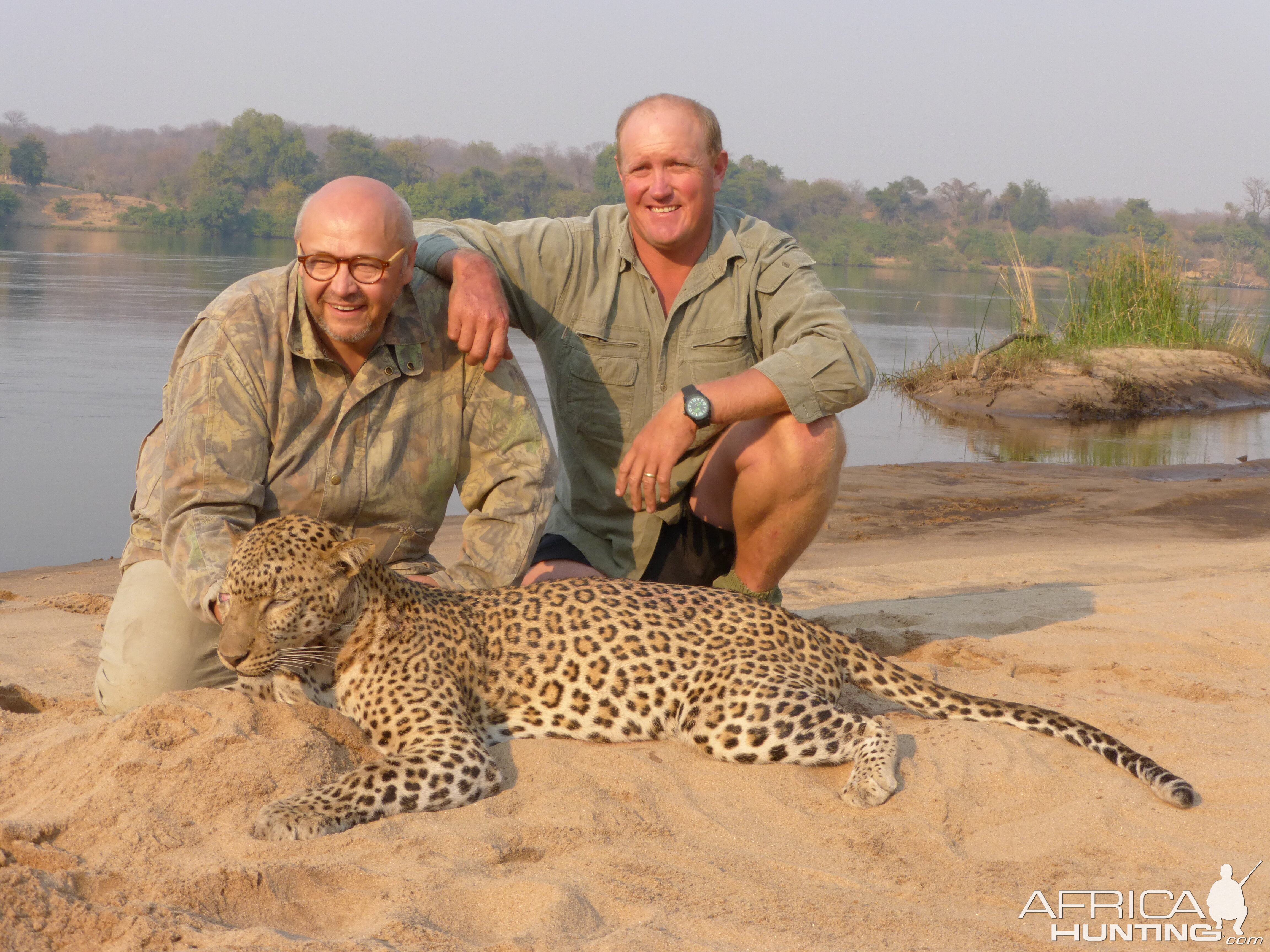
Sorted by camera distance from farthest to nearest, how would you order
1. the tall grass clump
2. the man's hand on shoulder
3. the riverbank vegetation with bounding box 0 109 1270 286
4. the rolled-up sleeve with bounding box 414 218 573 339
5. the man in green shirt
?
the riverbank vegetation with bounding box 0 109 1270 286
the tall grass clump
the rolled-up sleeve with bounding box 414 218 573 339
the man in green shirt
the man's hand on shoulder

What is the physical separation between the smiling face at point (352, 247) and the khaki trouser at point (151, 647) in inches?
45.5

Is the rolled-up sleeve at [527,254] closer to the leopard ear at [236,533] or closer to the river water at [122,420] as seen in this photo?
the leopard ear at [236,533]

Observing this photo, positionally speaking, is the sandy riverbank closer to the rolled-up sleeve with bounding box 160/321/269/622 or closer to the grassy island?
the rolled-up sleeve with bounding box 160/321/269/622

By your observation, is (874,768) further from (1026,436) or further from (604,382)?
(1026,436)

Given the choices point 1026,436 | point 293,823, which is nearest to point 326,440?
point 293,823

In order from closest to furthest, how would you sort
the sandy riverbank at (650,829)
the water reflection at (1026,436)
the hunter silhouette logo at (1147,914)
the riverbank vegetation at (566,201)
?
1. the sandy riverbank at (650,829)
2. the hunter silhouette logo at (1147,914)
3. the water reflection at (1026,436)
4. the riverbank vegetation at (566,201)

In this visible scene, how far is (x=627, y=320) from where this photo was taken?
548 centimetres

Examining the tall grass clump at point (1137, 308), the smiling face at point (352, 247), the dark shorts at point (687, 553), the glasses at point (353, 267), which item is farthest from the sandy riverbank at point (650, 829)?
the tall grass clump at point (1137, 308)

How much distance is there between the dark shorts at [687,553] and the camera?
5.53m

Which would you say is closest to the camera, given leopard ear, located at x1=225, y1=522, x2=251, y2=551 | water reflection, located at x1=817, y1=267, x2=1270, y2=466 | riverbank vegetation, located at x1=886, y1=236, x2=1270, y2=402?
leopard ear, located at x1=225, y1=522, x2=251, y2=551

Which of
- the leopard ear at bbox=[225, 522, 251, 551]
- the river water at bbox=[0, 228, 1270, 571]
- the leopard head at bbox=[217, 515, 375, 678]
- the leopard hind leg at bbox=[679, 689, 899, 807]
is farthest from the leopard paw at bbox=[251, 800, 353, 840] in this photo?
the river water at bbox=[0, 228, 1270, 571]

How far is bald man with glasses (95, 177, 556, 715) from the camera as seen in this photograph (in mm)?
4203

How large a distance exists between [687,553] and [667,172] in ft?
5.66

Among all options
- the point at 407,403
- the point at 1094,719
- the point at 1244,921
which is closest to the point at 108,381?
the point at 407,403
